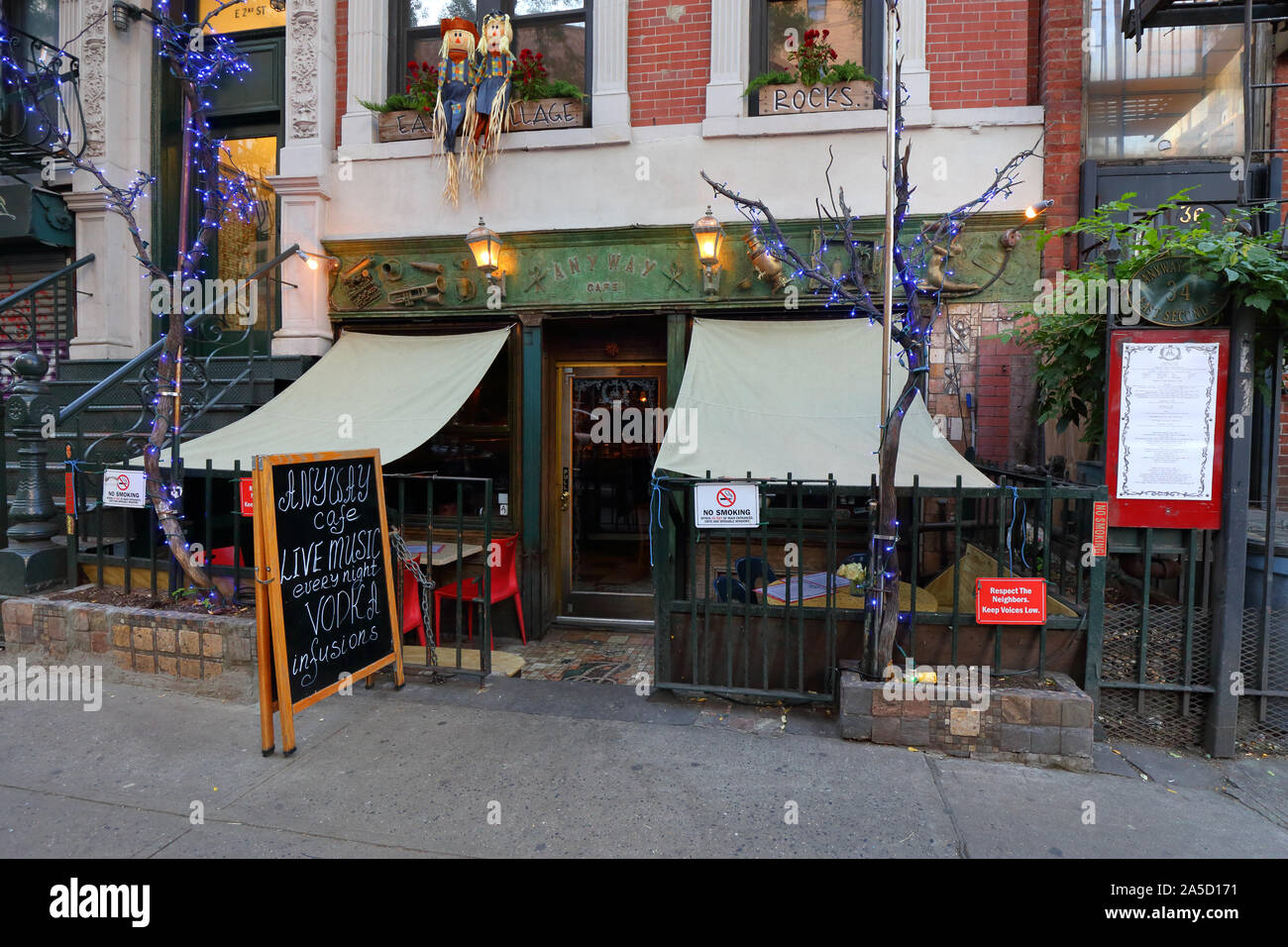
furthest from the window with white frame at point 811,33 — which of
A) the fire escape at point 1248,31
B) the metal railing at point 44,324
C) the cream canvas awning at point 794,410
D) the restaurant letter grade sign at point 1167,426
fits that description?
the metal railing at point 44,324

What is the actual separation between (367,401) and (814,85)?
4736 mm

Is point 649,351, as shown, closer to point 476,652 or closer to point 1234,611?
point 476,652

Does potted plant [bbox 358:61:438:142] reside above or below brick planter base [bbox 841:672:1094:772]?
above

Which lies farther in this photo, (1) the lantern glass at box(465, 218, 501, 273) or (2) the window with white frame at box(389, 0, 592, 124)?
(2) the window with white frame at box(389, 0, 592, 124)

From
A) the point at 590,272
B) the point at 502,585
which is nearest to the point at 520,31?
the point at 590,272

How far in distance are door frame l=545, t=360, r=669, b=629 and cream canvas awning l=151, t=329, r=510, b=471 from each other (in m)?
0.81

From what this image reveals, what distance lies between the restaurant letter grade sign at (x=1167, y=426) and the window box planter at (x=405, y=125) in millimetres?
6131

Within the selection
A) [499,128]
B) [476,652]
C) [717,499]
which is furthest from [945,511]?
[499,128]

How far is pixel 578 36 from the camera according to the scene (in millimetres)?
6930

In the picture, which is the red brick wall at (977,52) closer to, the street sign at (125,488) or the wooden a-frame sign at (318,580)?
the wooden a-frame sign at (318,580)

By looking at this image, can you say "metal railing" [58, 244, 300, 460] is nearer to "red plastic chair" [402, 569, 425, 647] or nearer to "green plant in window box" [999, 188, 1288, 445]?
"red plastic chair" [402, 569, 425, 647]

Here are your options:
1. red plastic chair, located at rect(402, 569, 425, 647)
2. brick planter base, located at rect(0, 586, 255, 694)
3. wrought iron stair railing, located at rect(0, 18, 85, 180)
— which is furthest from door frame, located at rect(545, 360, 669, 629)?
wrought iron stair railing, located at rect(0, 18, 85, 180)

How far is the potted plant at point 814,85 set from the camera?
243 inches

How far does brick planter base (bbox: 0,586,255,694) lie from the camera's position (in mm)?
4715
